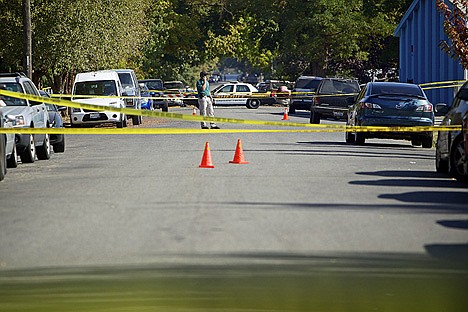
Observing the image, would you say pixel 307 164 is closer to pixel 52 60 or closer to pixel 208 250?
pixel 208 250

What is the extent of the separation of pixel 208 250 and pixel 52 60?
3416 cm

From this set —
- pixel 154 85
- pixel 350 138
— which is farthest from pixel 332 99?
pixel 154 85

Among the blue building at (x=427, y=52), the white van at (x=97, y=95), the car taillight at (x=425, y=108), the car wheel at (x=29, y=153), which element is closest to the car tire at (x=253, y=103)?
the blue building at (x=427, y=52)

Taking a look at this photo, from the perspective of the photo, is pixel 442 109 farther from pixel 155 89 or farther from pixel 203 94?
pixel 155 89

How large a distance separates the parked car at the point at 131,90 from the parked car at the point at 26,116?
18.9m

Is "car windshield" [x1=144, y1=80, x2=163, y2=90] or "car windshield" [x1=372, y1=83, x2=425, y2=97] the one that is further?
"car windshield" [x1=144, y1=80, x2=163, y2=90]

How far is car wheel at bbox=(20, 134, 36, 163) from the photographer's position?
20.7m

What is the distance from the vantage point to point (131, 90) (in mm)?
41594

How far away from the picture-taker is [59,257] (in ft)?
32.6

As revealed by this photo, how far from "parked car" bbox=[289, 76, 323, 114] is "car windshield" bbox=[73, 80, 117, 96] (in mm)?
16138

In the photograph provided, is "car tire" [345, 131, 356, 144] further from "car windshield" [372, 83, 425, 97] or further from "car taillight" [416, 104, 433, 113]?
"car taillight" [416, 104, 433, 113]

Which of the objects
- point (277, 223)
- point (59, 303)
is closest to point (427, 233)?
point (277, 223)

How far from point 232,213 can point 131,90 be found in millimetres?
29431

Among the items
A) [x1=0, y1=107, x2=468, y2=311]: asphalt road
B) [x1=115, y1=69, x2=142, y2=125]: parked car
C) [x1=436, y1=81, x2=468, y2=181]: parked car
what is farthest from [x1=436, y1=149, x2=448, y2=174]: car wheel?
[x1=115, y1=69, x2=142, y2=125]: parked car
